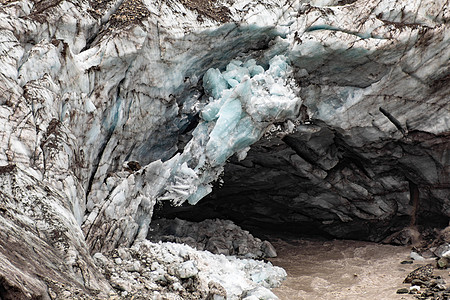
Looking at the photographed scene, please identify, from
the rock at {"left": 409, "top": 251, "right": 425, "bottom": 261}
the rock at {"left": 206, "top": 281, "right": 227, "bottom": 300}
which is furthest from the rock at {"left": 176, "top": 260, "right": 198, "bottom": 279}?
the rock at {"left": 409, "top": 251, "right": 425, "bottom": 261}

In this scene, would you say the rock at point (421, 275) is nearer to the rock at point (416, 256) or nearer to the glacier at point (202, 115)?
the rock at point (416, 256)

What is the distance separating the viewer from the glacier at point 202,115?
6562 millimetres

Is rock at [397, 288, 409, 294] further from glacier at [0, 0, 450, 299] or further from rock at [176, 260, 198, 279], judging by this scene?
rock at [176, 260, 198, 279]

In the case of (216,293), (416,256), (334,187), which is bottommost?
(216,293)

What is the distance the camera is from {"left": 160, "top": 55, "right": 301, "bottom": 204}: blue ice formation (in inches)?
406

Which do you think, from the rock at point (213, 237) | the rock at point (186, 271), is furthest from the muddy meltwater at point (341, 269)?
the rock at point (186, 271)

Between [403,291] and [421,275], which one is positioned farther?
[421,275]

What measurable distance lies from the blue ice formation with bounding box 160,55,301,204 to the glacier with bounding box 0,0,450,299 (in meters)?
0.04

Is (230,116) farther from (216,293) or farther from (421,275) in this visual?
(421,275)

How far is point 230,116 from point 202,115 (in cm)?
82

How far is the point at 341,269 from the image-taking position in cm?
1167

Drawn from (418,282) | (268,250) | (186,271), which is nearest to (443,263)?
(418,282)

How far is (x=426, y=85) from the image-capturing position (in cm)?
1146

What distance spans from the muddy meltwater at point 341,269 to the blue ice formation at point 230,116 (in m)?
3.50
